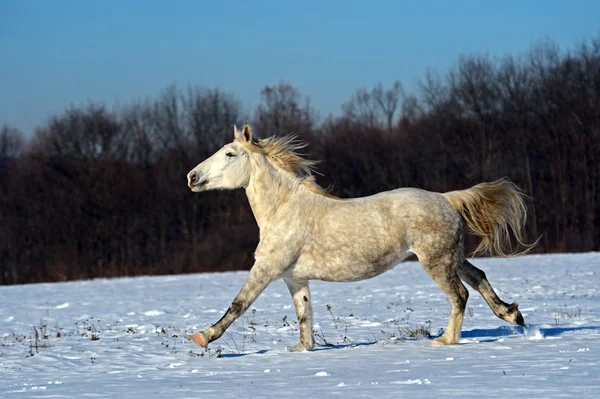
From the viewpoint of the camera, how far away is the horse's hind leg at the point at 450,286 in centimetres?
834

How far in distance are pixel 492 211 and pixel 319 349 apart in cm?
236

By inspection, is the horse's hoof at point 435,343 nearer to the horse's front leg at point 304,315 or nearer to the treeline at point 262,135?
the horse's front leg at point 304,315

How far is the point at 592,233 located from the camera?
43906 millimetres

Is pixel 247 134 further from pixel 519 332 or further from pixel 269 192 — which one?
pixel 519 332

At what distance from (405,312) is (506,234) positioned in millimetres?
4239

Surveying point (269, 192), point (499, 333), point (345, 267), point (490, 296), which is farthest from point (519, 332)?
point (269, 192)

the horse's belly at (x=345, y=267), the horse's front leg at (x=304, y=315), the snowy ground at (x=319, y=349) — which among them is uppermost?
the horse's belly at (x=345, y=267)

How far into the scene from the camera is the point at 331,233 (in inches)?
332

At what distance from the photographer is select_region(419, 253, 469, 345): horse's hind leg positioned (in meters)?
8.34

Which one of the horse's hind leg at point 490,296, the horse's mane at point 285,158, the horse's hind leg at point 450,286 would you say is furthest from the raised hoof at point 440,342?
the horse's mane at point 285,158

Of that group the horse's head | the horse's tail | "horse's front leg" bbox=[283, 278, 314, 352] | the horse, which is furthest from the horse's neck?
the horse's tail

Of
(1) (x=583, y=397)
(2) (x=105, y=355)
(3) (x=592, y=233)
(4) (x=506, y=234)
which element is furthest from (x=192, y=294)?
(3) (x=592, y=233)

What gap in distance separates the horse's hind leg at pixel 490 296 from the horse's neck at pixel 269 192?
6.26 feet

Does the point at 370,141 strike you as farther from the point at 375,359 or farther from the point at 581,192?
the point at 375,359
